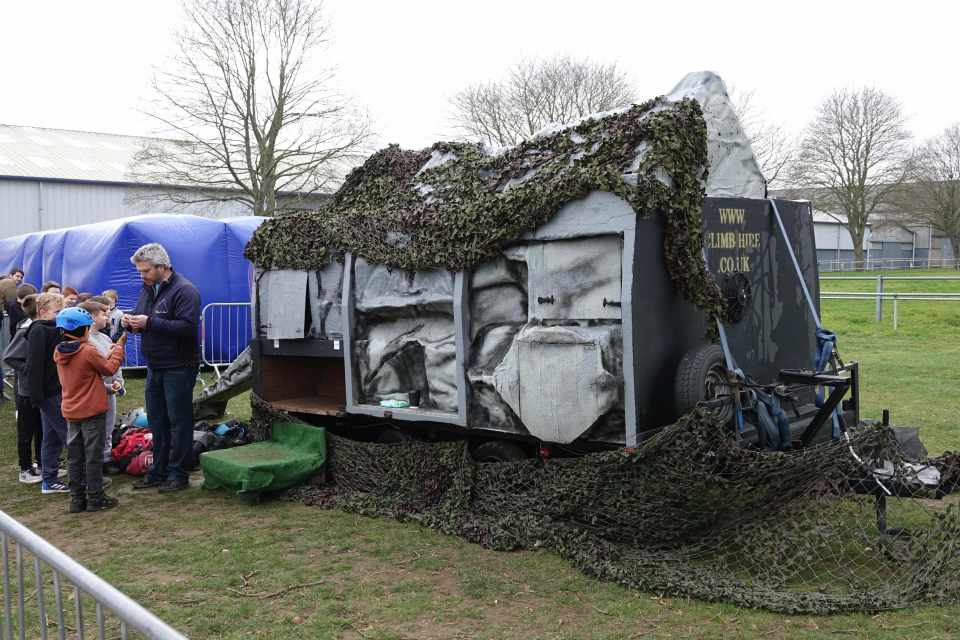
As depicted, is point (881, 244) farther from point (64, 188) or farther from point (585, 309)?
point (585, 309)

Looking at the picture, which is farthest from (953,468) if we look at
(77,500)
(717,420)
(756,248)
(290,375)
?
(77,500)

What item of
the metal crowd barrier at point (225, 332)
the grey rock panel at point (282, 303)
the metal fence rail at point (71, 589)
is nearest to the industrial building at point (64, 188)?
the metal crowd barrier at point (225, 332)

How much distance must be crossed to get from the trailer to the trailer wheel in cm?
1

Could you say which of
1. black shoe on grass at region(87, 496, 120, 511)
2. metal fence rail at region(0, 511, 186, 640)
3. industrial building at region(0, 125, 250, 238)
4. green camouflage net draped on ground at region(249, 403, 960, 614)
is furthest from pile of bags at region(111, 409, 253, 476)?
industrial building at region(0, 125, 250, 238)

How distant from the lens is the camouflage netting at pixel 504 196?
213 inches

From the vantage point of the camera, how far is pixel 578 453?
5.75 metres

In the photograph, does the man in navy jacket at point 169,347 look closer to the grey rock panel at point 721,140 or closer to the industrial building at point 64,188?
the grey rock panel at point 721,140

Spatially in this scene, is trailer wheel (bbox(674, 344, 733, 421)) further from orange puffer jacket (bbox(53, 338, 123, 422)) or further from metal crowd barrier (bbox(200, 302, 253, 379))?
metal crowd barrier (bbox(200, 302, 253, 379))

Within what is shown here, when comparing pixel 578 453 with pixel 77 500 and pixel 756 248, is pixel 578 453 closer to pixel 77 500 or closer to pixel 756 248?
pixel 756 248

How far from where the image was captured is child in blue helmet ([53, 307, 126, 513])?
6664 mm

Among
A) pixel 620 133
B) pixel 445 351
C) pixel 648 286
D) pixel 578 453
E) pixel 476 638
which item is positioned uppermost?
pixel 620 133

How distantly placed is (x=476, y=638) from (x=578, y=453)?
5.87 feet

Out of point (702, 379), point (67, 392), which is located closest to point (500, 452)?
point (702, 379)

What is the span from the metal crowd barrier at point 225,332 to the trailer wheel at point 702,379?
1045 centimetres
